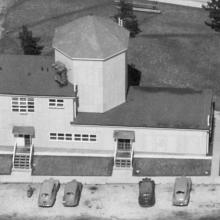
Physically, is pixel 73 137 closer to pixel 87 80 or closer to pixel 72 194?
pixel 87 80

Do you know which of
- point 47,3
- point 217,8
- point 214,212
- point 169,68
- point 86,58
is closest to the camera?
point 214,212

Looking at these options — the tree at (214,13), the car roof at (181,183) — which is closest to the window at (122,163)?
the car roof at (181,183)

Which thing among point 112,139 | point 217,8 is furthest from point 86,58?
point 217,8

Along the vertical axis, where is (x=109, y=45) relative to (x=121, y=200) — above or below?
above

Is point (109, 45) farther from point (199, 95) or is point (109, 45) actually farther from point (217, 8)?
point (217, 8)

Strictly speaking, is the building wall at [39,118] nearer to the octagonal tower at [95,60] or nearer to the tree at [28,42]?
the octagonal tower at [95,60]

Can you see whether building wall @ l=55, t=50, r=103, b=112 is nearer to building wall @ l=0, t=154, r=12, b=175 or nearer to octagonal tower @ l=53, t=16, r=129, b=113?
octagonal tower @ l=53, t=16, r=129, b=113

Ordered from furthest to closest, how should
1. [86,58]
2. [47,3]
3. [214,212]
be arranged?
[47,3] → [86,58] → [214,212]
